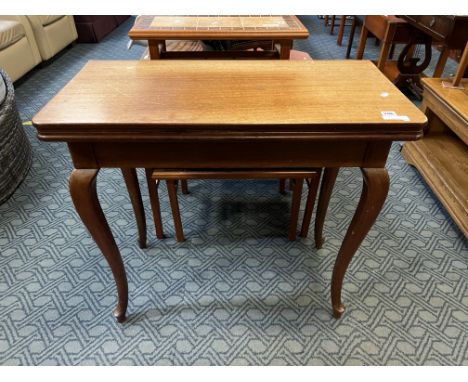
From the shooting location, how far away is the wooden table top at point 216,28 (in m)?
1.31

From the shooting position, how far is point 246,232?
1.41 metres

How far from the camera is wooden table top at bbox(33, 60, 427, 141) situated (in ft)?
2.19

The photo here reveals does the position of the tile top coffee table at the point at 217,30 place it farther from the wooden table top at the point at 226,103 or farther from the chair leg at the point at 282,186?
the chair leg at the point at 282,186

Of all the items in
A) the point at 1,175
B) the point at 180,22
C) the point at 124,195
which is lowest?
the point at 124,195

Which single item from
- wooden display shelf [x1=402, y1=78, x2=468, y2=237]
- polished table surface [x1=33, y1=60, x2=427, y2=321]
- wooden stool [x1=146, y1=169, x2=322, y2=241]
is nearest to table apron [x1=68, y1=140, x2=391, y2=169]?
polished table surface [x1=33, y1=60, x2=427, y2=321]

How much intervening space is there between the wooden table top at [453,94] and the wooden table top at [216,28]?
2.31 feet

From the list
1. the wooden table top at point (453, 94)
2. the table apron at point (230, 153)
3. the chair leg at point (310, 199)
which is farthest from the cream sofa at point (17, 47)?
the wooden table top at point (453, 94)

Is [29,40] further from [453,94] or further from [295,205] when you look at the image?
[453,94]

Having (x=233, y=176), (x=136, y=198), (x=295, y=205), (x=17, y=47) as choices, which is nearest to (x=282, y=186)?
(x=295, y=205)
